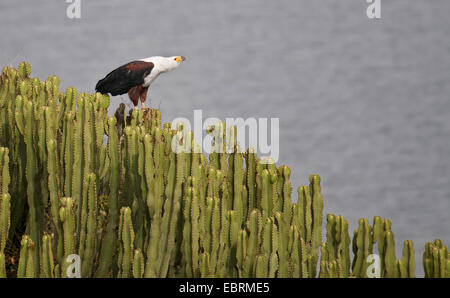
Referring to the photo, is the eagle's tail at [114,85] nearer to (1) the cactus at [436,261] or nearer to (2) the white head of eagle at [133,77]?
(2) the white head of eagle at [133,77]

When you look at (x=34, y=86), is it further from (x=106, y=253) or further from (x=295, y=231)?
(x=295, y=231)

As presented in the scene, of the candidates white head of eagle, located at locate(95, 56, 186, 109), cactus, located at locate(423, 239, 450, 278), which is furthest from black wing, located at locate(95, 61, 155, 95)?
cactus, located at locate(423, 239, 450, 278)

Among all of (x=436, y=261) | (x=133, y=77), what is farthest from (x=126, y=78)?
(x=436, y=261)

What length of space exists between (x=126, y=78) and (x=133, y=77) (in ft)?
0.15

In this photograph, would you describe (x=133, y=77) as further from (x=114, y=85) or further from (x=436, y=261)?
(x=436, y=261)

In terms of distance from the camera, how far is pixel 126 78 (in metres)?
4.62

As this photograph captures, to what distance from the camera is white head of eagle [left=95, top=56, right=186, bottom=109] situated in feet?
15.1

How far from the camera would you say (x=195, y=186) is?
292cm

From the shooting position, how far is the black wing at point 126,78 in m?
4.61
